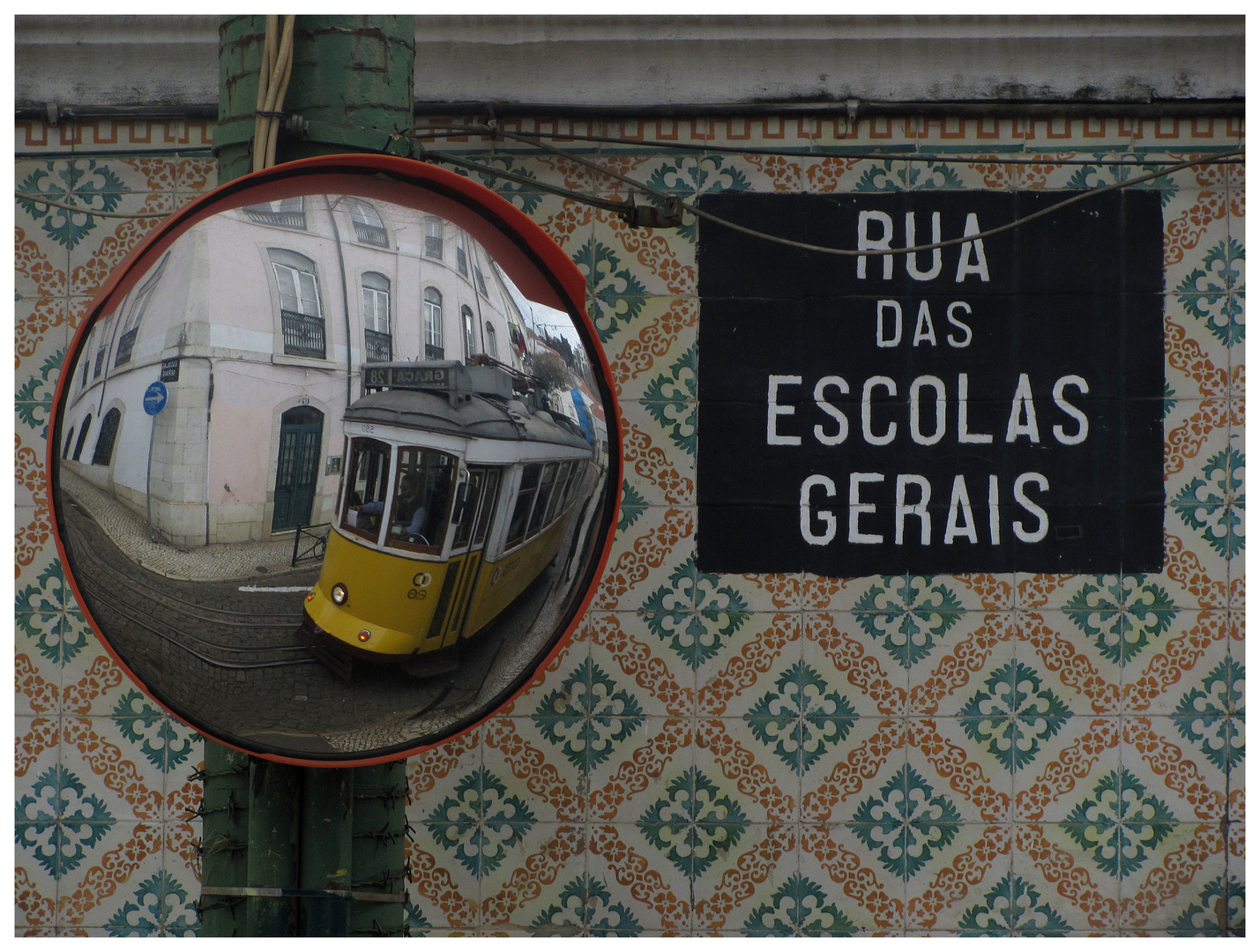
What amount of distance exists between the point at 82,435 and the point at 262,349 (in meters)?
0.36

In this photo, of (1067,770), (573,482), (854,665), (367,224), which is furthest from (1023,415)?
(367,224)

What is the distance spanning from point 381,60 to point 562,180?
44.1 inches

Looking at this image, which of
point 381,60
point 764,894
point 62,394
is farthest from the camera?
point 764,894

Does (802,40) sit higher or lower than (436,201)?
higher

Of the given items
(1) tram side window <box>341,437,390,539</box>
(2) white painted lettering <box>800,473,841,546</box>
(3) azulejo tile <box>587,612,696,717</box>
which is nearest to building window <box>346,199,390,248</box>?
(1) tram side window <box>341,437,390,539</box>

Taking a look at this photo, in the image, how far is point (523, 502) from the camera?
157 cm

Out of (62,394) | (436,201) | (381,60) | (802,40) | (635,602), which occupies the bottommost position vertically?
(635,602)

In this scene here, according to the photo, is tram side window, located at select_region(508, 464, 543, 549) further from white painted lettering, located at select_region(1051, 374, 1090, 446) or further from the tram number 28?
white painted lettering, located at select_region(1051, 374, 1090, 446)

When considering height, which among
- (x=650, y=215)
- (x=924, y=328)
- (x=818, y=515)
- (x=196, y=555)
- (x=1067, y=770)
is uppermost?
(x=650, y=215)

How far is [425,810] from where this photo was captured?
2797 mm

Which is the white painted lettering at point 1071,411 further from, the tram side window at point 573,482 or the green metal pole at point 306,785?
the green metal pole at point 306,785

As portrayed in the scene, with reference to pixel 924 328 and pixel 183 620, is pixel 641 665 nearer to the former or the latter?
pixel 924 328

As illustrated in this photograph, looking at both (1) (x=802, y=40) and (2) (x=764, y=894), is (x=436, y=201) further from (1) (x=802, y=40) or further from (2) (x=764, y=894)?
(2) (x=764, y=894)

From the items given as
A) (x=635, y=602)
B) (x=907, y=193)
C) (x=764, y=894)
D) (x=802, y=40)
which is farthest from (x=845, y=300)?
(x=764, y=894)
